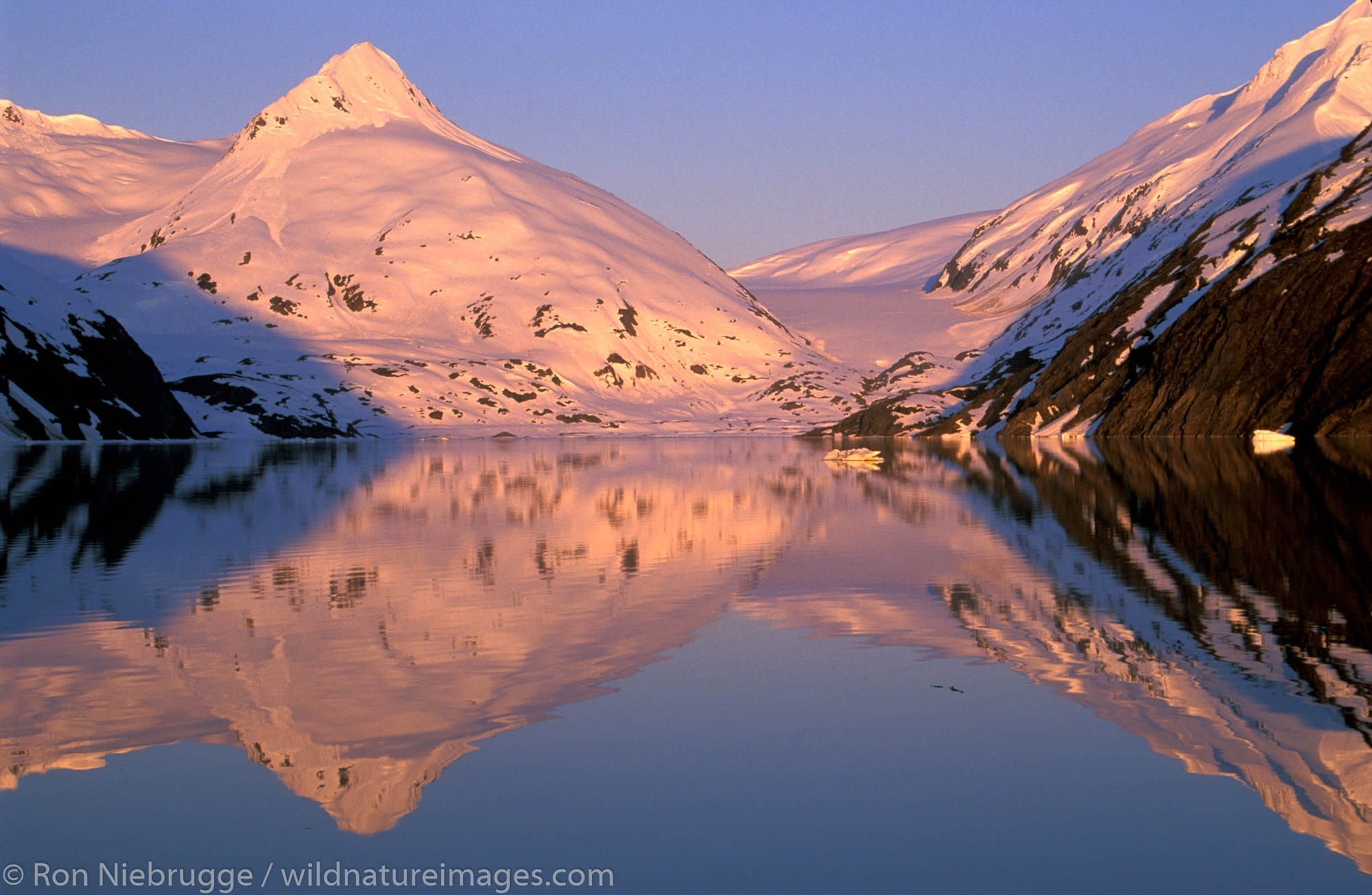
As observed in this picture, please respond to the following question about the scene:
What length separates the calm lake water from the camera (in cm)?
1155

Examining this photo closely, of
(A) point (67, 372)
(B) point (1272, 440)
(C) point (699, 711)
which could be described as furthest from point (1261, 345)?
(C) point (699, 711)

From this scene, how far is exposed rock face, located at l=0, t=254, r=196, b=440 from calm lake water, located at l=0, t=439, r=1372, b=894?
113 metres

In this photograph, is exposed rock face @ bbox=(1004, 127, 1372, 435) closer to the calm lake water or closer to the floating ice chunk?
the floating ice chunk

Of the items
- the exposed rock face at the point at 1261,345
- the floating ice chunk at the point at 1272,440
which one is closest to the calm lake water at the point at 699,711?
the floating ice chunk at the point at 1272,440

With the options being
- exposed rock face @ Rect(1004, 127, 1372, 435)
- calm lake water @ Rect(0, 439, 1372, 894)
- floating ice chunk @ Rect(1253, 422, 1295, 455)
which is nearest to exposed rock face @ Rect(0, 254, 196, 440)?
exposed rock face @ Rect(1004, 127, 1372, 435)

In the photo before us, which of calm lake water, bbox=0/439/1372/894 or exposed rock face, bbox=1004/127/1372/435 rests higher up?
exposed rock face, bbox=1004/127/1372/435

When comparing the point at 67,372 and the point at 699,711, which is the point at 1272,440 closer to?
the point at 699,711

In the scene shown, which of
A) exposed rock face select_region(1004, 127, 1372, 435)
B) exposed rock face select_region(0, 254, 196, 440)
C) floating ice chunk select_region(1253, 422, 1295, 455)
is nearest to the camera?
floating ice chunk select_region(1253, 422, 1295, 455)

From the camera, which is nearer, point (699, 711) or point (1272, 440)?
point (699, 711)

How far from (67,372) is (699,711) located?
485ft

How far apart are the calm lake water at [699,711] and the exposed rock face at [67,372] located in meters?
113

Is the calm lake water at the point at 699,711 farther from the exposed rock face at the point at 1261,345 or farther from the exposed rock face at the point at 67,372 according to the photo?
the exposed rock face at the point at 67,372

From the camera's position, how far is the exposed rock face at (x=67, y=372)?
454 feet

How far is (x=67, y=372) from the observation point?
14825cm
